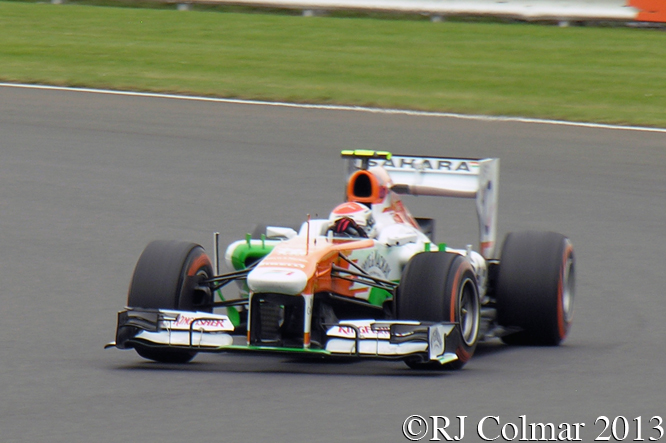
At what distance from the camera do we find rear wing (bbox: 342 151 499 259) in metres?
8.89

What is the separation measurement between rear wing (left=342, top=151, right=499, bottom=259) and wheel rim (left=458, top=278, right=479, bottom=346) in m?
1.37

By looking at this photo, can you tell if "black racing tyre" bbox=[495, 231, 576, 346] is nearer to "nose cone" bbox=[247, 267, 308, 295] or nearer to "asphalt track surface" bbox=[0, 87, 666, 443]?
"asphalt track surface" bbox=[0, 87, 666, 443]

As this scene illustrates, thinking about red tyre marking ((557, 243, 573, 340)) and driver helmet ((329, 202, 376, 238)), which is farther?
red tyre marking ((557, 243, 573, 340))

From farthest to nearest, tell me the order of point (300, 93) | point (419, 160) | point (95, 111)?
point (300, 93) < point (95, 111) < point (419, 160)

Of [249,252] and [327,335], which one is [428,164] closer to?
[249,252]

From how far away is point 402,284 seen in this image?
7285mm

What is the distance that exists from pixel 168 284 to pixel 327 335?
104 cm

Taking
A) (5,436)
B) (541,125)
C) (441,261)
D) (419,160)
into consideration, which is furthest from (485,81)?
(5,436)

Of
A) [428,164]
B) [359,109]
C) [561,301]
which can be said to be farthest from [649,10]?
[561,301]

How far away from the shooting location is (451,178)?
8938 mm

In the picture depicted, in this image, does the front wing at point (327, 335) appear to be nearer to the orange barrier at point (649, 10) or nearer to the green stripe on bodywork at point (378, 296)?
the green stripe on bodywork at point (378, 296)

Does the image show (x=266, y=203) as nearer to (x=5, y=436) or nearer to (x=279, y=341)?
(x=279, y=341)

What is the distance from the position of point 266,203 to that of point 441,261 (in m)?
5.93

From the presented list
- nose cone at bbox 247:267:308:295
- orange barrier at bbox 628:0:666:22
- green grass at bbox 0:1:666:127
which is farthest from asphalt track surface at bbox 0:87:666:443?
orange barrier at bbox 628:0:666:22
